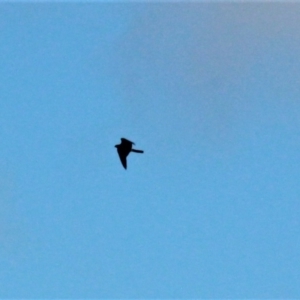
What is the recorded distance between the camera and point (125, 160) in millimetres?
13602

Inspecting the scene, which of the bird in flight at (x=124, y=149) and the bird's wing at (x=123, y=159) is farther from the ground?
the bird in flight at (x=124, y=149)

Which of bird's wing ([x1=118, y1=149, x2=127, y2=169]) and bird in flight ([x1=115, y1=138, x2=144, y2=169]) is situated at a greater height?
bird in flight ([x1=115, y1=138, x2=144, y2=169])

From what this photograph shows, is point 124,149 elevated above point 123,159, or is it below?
above
